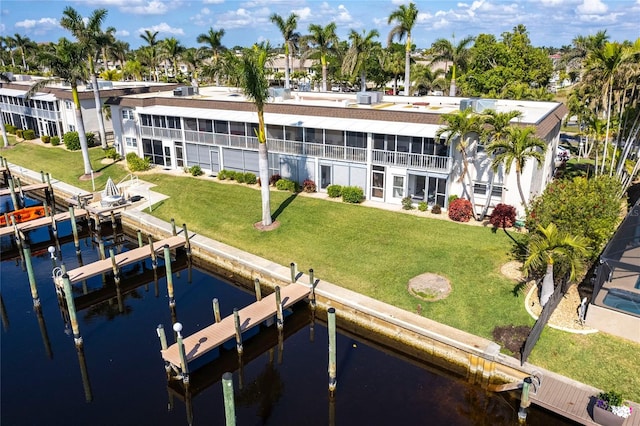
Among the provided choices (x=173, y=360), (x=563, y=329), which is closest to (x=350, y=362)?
(x=173, y=360)

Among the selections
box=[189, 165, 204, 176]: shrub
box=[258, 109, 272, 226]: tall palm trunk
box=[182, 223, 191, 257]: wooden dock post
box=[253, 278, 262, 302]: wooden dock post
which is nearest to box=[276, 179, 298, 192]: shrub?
box=[258, 109, 272, 226]: tall palm trunk

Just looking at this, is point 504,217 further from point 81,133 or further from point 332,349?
point 81,133

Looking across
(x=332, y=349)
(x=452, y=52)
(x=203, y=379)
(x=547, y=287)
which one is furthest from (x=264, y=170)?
(x=452, y=52)

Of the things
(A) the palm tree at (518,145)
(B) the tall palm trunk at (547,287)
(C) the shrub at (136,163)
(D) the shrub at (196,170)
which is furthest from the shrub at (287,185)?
(B) the tall palm trunk at (547,287)

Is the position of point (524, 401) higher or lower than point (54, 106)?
lower

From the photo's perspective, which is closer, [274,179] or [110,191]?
[110,191]

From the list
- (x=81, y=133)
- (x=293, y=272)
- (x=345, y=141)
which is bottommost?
(x=293, y=272)

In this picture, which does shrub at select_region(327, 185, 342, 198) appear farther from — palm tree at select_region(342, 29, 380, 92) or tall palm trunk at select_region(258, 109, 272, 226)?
palm tree at select_region(342, 29, 380, 92)

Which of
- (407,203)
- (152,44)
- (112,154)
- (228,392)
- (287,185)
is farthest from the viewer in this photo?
(152,44)

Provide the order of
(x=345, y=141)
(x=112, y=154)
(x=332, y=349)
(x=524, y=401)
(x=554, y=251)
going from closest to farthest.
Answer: (x=524, y=401) < (x=332, y=349) < (x=554, y=251) < (x=345, y=141) < (x=112, y=154)
